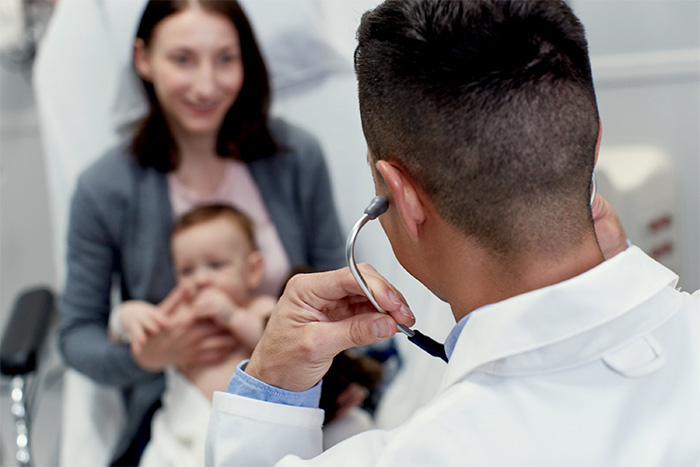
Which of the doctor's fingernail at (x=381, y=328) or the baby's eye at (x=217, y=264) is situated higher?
the doctor's fingernail at (x=381, y=328)

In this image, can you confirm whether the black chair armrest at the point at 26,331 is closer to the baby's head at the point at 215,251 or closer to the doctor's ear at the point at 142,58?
the baby's head at the point at 215,251

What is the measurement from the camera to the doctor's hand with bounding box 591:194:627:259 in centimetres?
89

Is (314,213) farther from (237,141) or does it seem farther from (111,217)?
(111,217)

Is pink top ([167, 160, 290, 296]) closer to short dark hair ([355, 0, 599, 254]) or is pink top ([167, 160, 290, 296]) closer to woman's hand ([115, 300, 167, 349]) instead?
woman's hand ([115, 300, 167, 349])

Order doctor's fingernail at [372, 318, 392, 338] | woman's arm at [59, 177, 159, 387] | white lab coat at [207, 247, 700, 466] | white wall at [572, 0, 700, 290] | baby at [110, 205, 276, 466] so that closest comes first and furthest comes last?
white lab coat at [207, 247, 700, 466]
doctor's fingernail at [372, 318, 392, 338]
baby at [110, 205, 276, 466]
woman's arm at [59, 177, 159, 387]
white wall at [572, 0, 700, 290]

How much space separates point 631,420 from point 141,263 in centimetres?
111

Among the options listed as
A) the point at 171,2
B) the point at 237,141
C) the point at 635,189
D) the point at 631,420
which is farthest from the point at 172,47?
the point at 631,420

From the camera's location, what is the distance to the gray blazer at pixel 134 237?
1.47 metres

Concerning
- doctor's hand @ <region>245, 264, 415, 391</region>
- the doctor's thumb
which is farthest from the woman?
the doctor's thumb

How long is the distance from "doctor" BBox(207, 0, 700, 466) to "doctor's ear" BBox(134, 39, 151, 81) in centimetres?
89

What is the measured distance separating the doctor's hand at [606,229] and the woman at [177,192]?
771 mm

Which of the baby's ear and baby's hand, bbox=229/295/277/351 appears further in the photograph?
the baby's ear

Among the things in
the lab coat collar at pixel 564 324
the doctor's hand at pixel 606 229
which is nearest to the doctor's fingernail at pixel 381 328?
the lab coat collar at pixel 564 324

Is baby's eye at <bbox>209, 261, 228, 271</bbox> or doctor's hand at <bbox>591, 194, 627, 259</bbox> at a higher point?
doctor's hand at <bbox>591, 194, 627, 259</bbox>
